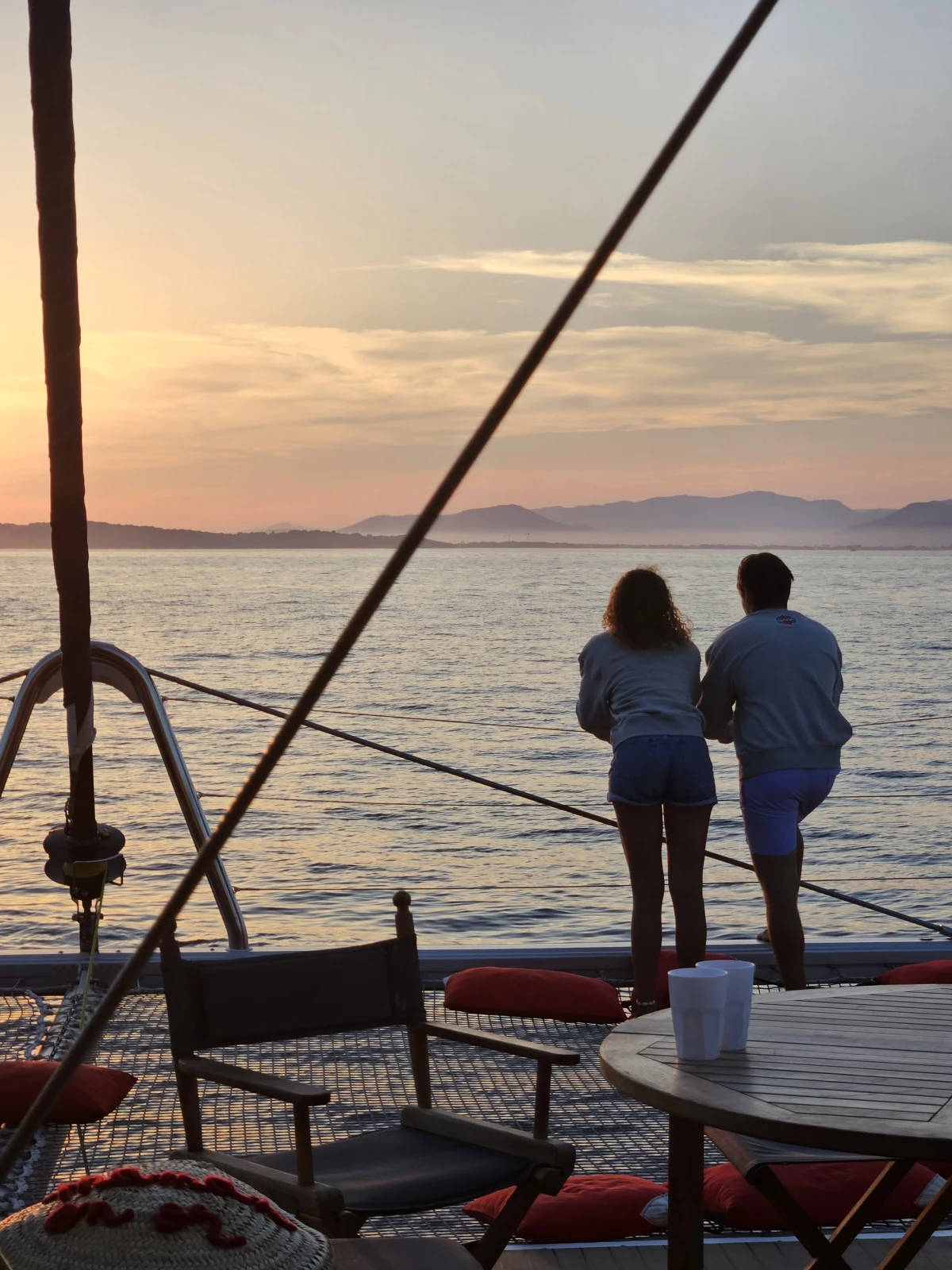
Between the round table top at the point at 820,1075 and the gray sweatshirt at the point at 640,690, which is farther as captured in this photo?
the gray sweatshirt at the point at 640,690

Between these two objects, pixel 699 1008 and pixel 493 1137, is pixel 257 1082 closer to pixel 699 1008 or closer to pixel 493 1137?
pixel 493 1137

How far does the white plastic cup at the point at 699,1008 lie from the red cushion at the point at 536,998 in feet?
7.14

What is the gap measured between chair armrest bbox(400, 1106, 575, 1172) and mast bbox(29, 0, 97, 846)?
1893 mm

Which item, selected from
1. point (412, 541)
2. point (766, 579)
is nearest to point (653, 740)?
point (766, 579)

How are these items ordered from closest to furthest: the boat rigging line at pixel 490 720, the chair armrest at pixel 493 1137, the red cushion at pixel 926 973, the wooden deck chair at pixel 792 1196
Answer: the wooden deck chair at pixel 792 1196 → the chair armrest at pixel 493 1137 → the red cushion at pixel 926 973 → the boat rigging line at pixel 490 720

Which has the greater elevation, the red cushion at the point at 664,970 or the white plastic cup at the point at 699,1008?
the white plastic cup at the point at 699,1008

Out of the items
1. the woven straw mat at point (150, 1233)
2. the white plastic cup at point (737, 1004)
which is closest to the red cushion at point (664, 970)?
the white plastic cup at point (737, 1004)

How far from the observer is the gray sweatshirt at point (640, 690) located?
4.04 metres

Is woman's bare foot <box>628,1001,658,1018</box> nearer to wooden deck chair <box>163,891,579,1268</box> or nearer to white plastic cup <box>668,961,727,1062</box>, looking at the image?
wooden deck chair <box>163,891,579,1268</box>

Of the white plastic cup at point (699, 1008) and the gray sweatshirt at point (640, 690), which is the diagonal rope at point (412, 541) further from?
the gray sweatshirt at point (640, 690)

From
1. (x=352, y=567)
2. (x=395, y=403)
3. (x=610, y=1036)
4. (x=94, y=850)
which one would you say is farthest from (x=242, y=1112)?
(x=352, y=567)

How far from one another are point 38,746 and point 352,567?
8312 centimetres

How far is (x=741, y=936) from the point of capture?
1222cm

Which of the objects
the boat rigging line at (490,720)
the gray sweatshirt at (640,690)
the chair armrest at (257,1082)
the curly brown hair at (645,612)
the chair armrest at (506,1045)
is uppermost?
the curly brown hair at (645,612)
